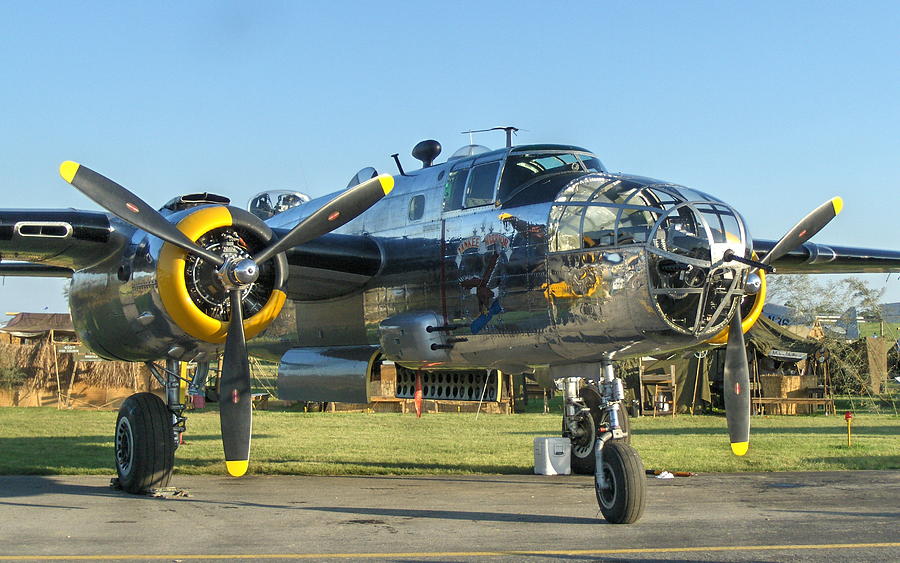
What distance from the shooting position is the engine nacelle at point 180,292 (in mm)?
10656

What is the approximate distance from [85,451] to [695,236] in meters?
13.8

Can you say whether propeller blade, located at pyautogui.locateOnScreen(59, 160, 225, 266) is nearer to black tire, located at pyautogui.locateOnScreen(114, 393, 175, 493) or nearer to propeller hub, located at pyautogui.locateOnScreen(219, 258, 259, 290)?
propeller hub, located at pyautogui.locateOnScreen(219, 258, 259, 290)

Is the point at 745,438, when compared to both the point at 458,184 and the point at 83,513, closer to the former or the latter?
the point at 458,184

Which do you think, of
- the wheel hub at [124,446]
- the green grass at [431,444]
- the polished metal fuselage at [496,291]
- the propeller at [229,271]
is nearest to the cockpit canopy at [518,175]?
the polished metal fuselage at [496,291]

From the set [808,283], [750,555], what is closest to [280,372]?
[750,555]


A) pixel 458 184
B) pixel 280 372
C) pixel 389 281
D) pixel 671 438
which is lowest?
pixel 671 438

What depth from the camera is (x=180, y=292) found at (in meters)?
10.5

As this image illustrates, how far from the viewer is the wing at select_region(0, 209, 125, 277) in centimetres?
1098

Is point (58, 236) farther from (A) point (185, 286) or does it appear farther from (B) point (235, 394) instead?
(B) point (235, 394)

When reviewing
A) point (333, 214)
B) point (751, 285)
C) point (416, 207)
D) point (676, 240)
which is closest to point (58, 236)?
point (333, 214)

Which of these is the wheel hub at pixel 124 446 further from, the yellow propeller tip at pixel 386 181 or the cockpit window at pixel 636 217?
the cockpit window at pixel 636 217

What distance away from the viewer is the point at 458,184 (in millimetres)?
12148

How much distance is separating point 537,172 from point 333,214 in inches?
→ 99.1

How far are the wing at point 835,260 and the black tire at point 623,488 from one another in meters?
6.27
